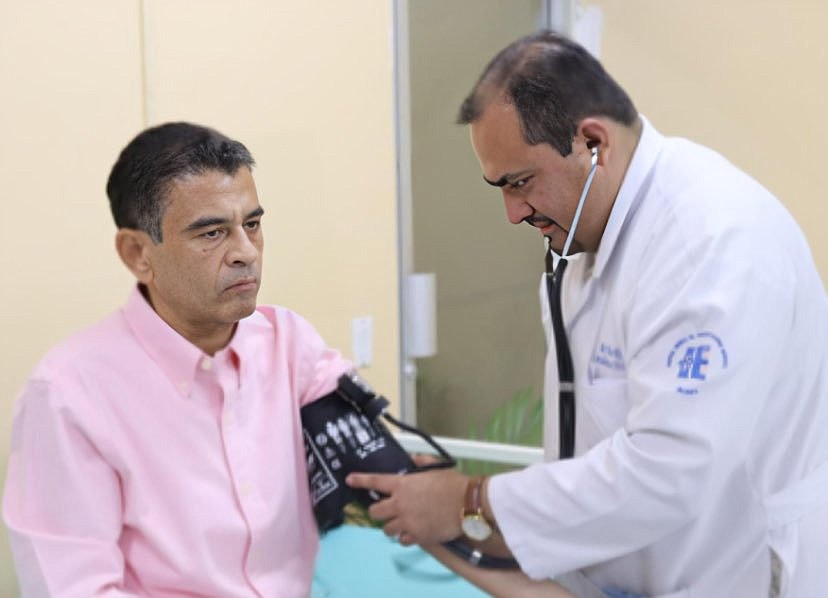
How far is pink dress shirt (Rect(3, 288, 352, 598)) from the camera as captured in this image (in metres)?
1.28

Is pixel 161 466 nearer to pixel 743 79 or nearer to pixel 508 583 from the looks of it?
pixel 508 583

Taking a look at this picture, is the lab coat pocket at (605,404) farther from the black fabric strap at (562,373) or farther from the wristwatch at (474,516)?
the wristwatch at (474,516)

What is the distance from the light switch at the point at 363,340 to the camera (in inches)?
98.1

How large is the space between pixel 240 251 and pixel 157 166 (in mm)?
165

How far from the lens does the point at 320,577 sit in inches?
74.9

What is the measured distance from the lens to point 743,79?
238cm

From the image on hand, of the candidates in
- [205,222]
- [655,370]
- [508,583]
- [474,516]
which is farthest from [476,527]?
[205,222]

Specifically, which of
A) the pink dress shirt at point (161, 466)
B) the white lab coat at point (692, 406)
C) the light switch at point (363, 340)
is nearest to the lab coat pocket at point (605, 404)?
the white lab coat at point (692, 406)

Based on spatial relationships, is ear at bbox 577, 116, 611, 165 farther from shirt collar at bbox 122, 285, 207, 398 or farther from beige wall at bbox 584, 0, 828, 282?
beige wall at bbox 584, 0, 828, 282

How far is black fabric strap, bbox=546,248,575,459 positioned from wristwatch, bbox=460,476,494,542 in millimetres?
176

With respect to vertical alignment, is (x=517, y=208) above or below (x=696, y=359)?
above

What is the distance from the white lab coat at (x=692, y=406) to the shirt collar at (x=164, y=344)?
0.49m

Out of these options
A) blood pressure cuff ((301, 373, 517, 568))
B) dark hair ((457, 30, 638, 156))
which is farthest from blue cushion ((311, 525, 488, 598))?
dark hair ((457, 30, 638, 156))

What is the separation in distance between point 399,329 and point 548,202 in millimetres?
1396
